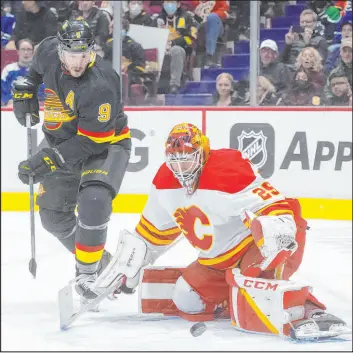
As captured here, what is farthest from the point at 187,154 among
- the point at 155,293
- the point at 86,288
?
the point at 86,288

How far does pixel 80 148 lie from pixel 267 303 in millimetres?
1007

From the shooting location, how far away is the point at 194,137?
Answer: 325 centimetres

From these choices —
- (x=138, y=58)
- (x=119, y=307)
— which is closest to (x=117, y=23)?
(x=138, y=58)

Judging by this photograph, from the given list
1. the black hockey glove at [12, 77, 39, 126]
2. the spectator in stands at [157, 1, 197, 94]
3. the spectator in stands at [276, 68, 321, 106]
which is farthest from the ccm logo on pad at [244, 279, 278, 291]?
the spectator in stands at [157, 1, 197, 94]

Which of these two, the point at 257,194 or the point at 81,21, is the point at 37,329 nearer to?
the point at 257,194

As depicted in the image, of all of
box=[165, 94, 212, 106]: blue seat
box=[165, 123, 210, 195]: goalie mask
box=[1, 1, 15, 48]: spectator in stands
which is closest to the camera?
box=[165, 123, 210, 195]: goalie mask

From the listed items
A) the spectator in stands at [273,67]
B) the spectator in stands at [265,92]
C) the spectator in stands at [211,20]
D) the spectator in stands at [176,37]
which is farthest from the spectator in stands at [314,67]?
the spectator in stands at [176,37]

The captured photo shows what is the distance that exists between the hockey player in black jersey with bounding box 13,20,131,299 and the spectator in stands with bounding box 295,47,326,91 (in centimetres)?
258

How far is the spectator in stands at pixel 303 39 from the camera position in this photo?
6.27m

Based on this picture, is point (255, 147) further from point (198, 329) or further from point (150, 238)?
point (198, 329)

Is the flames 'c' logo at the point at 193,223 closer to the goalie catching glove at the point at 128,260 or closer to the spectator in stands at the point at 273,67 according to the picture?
the goalie catching glove at the point at 128,260

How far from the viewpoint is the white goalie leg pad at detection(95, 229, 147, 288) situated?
136 inches

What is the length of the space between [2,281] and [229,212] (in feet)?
4.43

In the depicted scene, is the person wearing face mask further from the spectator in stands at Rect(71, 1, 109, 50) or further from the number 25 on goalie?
the number 25 on goalie
